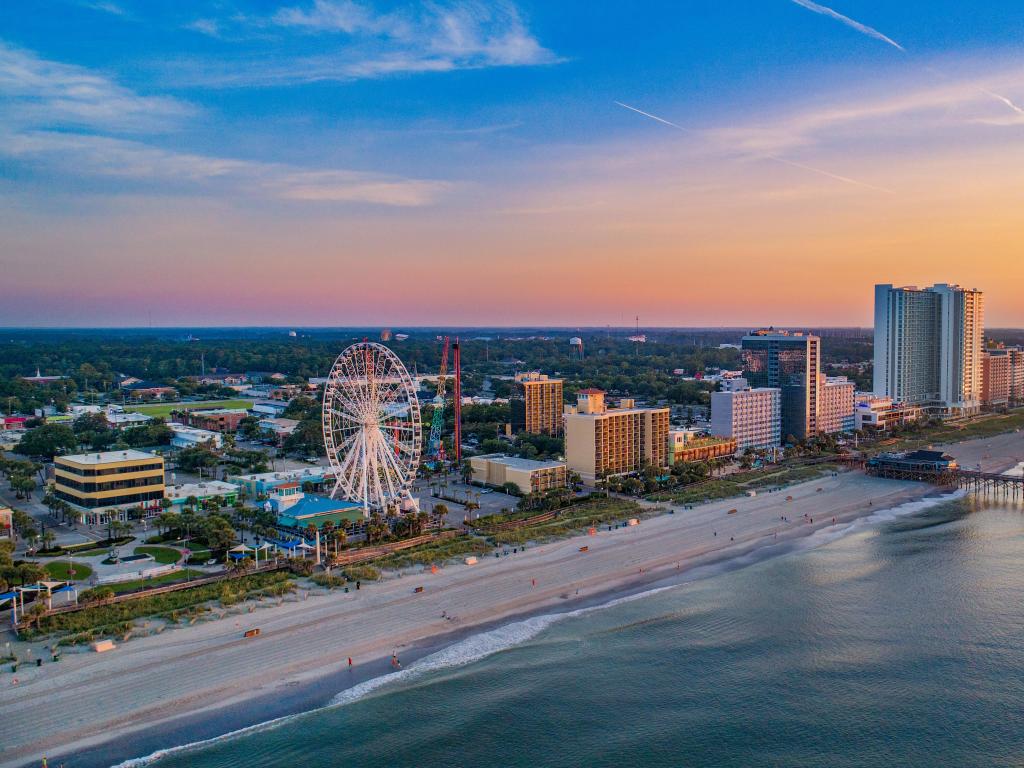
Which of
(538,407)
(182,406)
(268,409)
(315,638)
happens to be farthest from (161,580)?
(182,406)

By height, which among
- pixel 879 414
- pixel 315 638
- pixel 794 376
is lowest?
pixel 315 638

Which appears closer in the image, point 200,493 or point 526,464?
point 200,493

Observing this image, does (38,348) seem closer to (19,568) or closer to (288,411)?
(288,411)

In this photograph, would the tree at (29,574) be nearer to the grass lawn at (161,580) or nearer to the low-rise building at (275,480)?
the grass lawn at (161,580)

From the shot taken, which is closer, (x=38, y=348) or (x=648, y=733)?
(x=648, y=733)

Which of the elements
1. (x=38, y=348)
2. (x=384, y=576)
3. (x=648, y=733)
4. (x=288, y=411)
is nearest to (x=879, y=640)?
(x=648, y=733)

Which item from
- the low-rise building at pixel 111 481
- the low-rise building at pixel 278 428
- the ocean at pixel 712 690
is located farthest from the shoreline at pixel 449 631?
the low-rise building at pixel 278 428

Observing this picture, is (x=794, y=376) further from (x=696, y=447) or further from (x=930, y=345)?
(x=930, y=345)
